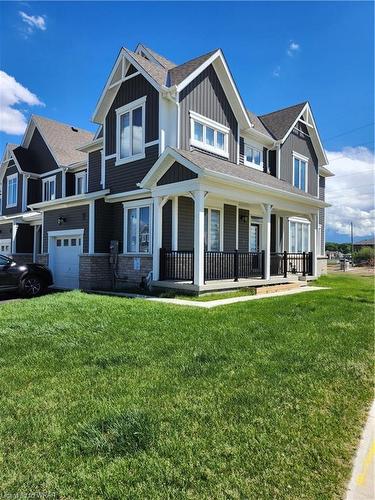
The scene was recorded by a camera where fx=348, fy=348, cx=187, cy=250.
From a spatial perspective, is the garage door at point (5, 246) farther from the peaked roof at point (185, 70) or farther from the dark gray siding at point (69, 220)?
the peaked roof at point (185, 70)

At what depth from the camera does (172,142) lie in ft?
42.1

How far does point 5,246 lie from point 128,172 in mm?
11764

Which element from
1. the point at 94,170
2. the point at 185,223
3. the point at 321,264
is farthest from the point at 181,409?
the point at 321,264

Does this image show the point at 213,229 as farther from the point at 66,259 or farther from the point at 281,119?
the point at 281,119

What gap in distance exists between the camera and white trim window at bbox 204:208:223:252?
1419 centimetres

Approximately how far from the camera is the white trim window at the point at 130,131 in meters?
13.9

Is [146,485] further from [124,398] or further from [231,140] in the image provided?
[231,140]

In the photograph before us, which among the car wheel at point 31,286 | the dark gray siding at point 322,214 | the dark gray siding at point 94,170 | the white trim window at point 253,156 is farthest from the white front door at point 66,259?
the dark gray siding at point 322,214

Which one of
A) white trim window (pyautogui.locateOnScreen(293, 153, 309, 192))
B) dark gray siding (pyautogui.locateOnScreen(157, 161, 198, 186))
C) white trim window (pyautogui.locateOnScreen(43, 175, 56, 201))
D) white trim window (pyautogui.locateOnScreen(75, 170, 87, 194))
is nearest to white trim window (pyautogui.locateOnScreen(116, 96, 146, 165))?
dark gray siding (pyautogui.locateOnScreen(157, 161, 198, 186))

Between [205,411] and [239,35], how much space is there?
14.0 meters

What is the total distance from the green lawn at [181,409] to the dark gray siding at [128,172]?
817 cm

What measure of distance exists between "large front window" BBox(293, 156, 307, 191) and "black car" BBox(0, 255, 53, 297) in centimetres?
1442

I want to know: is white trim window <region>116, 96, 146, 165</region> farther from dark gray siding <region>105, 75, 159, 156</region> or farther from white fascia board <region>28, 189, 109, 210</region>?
white fascia board <region>28, 189, 109, 210</region>

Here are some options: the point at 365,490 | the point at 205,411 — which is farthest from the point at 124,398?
the point at 365,490
